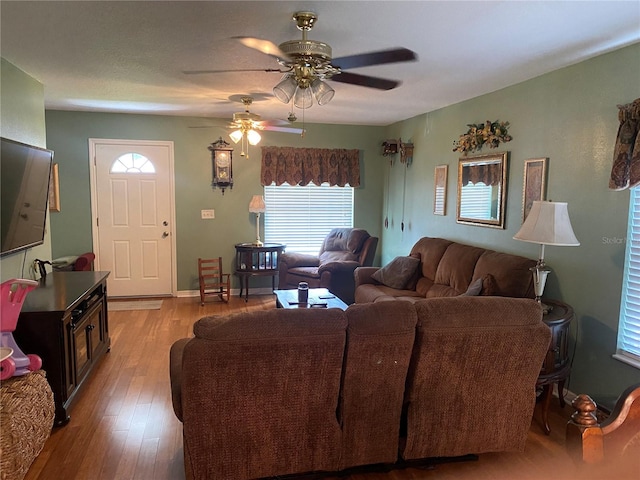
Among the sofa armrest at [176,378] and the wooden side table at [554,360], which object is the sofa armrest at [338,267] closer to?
the wooden side table at [554,360]

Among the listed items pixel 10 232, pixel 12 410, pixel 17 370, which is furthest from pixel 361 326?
pixel 10 232

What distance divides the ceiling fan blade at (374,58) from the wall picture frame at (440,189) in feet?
8.74

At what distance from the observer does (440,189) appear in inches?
202

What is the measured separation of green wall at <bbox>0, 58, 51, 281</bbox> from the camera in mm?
3232

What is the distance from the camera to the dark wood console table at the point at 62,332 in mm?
2721

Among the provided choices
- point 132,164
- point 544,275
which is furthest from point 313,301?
point 132,164

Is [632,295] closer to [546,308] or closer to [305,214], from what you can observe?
[546,308]

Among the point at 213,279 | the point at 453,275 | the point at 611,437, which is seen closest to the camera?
the point at 611,437

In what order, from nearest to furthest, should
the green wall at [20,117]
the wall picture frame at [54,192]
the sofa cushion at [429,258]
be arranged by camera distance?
the green wall at [20,117]
the sofa cushion at [429,258]
the wall picture frame at [54,192]

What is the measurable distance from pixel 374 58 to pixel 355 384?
178 centimetres

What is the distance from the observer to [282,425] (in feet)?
6.88

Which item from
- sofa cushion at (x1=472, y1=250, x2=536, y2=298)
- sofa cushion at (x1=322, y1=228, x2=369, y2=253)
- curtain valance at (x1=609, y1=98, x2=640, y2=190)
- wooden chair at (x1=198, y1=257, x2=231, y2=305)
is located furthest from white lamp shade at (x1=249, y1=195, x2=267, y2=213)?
curtain valance at (x1=609, y1=98, x2=640, y2=190)

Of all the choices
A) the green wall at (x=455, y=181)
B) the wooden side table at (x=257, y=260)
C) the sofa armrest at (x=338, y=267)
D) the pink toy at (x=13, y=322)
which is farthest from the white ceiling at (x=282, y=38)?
the wooden side table at (x=257, y=260)

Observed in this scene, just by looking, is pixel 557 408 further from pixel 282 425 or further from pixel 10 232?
pixel 10 232
